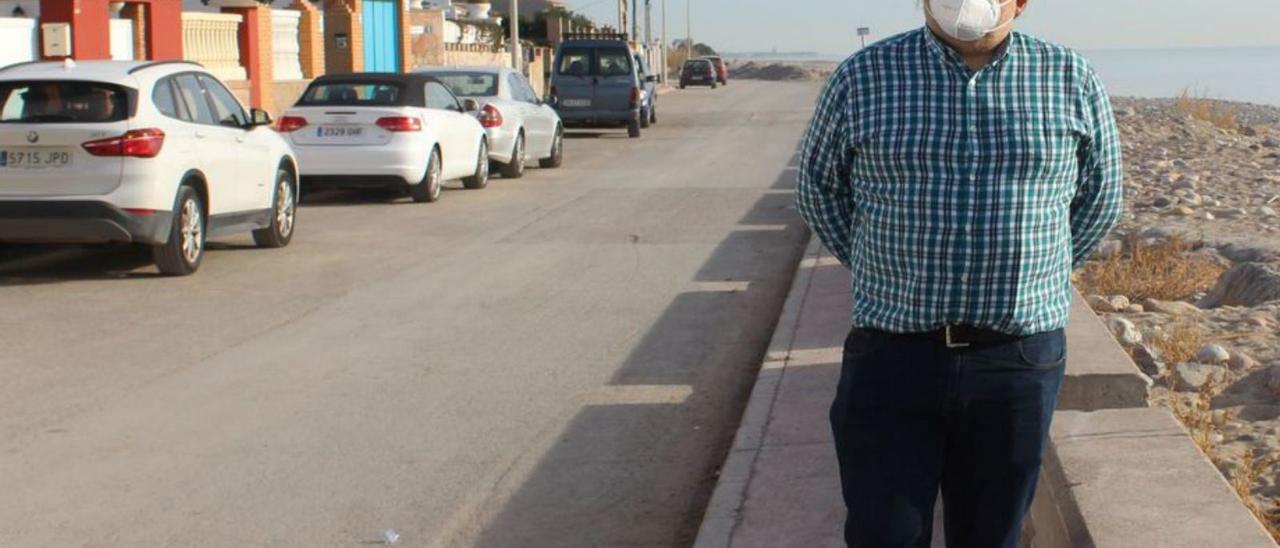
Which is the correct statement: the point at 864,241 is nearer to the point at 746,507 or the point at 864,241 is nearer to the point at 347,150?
the point at 746,507

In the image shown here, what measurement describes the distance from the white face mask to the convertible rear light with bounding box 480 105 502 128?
19408mm

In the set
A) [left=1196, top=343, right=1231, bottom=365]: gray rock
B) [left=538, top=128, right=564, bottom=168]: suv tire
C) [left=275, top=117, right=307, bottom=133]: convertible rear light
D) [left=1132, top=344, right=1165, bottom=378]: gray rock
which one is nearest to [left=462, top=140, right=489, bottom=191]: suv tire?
[left=275, top=117, right=307, bottom=133]: convertible rear light

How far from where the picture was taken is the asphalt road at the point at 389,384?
22.4 feet

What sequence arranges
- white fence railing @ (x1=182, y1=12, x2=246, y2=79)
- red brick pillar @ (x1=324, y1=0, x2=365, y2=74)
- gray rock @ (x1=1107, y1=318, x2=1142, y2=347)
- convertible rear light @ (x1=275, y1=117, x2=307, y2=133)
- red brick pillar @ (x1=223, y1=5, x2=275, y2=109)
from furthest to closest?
red brick pillar @ (x1=324, y1=0, x2=365, y2=74)
red brick pillar @ (x1=223, y1=5, x2=275, y2=109)
white fence railing @ (x1=182, y1=12, x2=246, y2=79)
convertible rear light @ (x1=275, y1=117, x2=307, y2=133)
gray rock @ (x1=1107, y1=318, x2=1142, y2=347)

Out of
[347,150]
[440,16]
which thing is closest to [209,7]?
[347,150]

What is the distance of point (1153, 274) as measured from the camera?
1270cm

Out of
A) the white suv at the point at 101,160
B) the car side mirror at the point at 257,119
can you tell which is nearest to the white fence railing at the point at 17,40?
the car side mirror at the point at 257,119

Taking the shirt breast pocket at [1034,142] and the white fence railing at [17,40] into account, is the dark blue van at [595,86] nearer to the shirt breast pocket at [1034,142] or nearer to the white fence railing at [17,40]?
the white fence railing at [17,40]

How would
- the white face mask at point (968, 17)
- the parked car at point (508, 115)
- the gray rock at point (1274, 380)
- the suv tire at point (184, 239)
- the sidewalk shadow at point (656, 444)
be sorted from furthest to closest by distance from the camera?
the parked car at point (508, 115)
the suv tire at point (184, 239)
the gray rock at point (1274, 380)
the sidewalk shadow at point (656, 444)
the white face mask at point (968, 17)

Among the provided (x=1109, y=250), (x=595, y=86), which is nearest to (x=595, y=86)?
(x=595, y=86)

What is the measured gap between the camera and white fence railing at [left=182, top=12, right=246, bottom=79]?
2980cm

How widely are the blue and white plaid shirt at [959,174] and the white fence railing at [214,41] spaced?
26.4 metres

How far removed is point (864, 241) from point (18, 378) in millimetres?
6488

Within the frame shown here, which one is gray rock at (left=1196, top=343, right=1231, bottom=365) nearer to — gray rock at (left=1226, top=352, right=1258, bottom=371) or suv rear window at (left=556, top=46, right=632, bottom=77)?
gray rock at (left=1226, top=352, right=1258, bottom=371)
